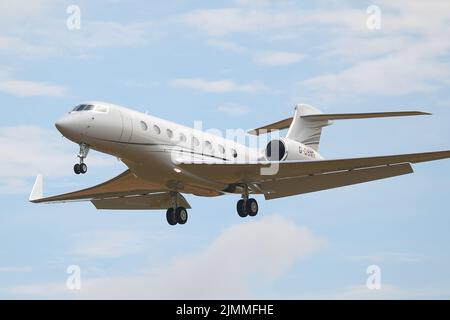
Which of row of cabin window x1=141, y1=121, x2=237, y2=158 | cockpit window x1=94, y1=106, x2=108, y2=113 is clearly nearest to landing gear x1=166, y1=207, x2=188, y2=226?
row of cabin window x1=141, y1=121, x2=237, y2=158

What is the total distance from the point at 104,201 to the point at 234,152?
5.70m

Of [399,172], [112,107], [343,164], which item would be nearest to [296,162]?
[343,164]

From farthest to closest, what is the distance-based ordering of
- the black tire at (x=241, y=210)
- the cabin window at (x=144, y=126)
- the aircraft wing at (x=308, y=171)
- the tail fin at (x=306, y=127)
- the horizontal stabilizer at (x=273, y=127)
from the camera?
the horizontal stabilizer at (x=273, y=127) < the tail fin at (x=306, y=127) < the black tire at (x=241, y=210) < the aircraft wing at (x=308, y=171) < the cabin window at (x=144, y=126)

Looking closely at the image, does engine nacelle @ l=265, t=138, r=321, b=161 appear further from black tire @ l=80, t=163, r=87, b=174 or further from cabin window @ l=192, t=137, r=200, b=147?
black tire @ l=80, t=163, r=87, b=174

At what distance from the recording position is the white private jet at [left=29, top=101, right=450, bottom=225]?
28094 millimetres

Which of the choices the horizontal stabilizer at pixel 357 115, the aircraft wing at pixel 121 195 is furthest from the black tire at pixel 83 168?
the horizontal stabilizer at pixel 357 115

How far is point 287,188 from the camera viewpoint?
107ft

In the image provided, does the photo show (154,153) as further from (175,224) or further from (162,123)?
(175,224)

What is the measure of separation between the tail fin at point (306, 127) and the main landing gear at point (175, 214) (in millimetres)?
4738

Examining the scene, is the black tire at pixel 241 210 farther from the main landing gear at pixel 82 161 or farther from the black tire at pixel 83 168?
the black tire at pixel 83 168

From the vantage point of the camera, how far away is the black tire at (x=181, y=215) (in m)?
31.8

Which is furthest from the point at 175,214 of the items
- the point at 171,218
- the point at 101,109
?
the point at 101,109

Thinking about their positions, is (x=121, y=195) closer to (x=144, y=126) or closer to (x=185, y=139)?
(x=185, y=139)

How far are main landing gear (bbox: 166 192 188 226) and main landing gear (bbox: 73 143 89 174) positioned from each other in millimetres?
5000
